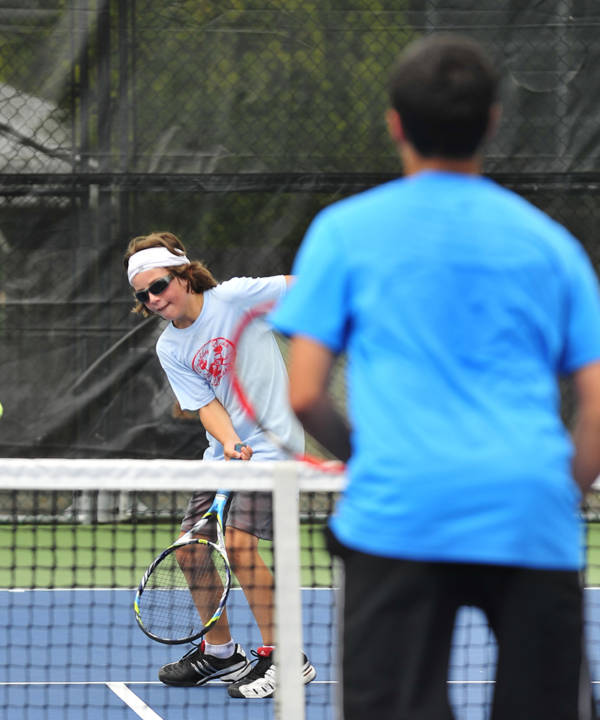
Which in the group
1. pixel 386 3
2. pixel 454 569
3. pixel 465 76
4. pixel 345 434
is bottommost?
pixel 454 569

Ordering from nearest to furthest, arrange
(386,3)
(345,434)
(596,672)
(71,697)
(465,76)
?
1. (465,76)
2. (345,434)
3. (71,697)
4. (596,672)
5. (386,3)

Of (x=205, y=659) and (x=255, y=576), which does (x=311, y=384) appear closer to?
(x=255, y=576)

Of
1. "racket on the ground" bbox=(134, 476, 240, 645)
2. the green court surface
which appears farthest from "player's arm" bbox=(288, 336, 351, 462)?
the green court surface

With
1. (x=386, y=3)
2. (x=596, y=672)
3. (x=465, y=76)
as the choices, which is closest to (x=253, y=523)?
(x=596, y=672)

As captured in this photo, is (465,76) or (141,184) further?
(141,184)

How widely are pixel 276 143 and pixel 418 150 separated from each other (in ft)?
13.8

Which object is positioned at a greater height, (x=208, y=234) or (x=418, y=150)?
(x=208, y=234)

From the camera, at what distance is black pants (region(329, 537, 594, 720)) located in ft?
4.55

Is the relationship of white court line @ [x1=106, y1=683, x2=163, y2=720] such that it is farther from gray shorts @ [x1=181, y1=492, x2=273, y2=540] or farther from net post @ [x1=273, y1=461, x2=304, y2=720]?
net post @ [x1=273, y1=461, x2=304, y2=720]

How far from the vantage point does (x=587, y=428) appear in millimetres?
1426

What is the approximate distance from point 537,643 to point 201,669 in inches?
86.1

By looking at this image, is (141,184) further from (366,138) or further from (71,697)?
(71,697)

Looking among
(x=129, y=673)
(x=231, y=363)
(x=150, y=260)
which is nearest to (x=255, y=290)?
(x=231, y=363)

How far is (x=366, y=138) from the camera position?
18.2 ft
